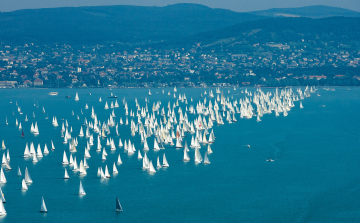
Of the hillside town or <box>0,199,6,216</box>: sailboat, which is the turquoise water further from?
the hillside town

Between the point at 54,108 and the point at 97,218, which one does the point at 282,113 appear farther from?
the point at 97,218

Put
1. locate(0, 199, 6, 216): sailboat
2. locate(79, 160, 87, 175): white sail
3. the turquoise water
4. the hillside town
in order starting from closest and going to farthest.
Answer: locate(0, 199, 6, 216): sailboat → the turquoise water → locate(79, 160, 87, 175): white sail → the hillside town

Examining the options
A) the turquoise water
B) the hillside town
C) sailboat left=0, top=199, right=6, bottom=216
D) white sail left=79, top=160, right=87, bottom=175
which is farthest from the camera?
the hillside town

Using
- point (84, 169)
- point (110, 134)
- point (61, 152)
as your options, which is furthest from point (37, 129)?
point (84, 169)

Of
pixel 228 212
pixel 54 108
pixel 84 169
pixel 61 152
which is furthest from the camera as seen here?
pixel 54 108

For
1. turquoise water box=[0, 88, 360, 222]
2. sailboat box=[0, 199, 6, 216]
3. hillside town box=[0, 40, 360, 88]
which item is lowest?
hillside town box=[0, 40, 360, 88]

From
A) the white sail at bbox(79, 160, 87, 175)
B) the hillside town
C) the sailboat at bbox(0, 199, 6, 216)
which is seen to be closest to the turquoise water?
the sailboat at bbox(0, 199, 6, 216)

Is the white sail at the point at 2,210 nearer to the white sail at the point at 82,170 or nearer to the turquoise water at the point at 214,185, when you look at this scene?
the turquoise water at the point at 214,185

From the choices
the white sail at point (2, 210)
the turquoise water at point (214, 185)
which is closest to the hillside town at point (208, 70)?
the turquoise water at point (214, 185)

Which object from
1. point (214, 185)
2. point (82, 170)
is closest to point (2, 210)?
point (82, 170)
